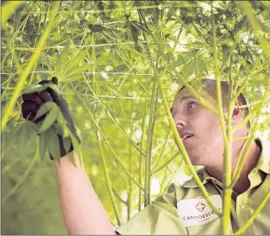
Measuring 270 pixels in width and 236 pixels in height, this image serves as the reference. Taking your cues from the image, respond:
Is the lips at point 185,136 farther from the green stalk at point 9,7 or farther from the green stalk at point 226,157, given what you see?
the green stalk at point 9,7

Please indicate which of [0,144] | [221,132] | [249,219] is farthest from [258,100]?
[0,144]

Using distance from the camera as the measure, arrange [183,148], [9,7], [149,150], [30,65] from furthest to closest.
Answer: [149,150] → [183,148] → [30,65] → [9,7]

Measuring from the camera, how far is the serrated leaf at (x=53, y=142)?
943 millimetres

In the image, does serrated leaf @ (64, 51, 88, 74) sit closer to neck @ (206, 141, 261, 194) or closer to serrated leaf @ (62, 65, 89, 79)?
serrated leaf @ (62, 65, 89, 79)

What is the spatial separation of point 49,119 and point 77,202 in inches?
5.6

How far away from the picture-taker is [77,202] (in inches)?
39.4

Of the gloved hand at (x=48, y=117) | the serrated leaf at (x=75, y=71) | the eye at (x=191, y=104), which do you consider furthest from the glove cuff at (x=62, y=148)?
the eye at (x=191, y=104)

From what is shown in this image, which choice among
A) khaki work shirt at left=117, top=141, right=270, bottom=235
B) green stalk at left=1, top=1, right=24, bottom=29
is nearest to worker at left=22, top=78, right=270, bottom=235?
khaki work shirt at left=117, top=141, right=270, bottom=235

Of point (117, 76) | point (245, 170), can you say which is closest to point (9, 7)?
point (117, 76)

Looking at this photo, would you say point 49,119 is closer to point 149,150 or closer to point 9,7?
point 9,7

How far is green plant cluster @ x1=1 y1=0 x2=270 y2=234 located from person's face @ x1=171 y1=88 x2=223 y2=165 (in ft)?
0.07

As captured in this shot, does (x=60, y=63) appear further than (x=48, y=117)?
Yes

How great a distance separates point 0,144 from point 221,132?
0.34m

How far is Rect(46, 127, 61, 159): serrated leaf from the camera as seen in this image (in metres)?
0.94
